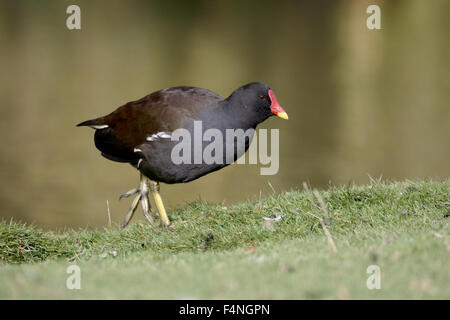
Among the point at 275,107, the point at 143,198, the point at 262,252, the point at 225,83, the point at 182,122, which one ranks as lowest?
the point at 143,198

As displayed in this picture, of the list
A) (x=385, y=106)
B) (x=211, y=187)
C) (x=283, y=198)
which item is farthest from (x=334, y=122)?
(x=283, y=198)

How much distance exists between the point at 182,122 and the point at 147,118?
0.47 meters

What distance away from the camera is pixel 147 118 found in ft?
20.3

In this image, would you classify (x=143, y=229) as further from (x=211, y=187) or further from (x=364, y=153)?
(x=364, y=153)

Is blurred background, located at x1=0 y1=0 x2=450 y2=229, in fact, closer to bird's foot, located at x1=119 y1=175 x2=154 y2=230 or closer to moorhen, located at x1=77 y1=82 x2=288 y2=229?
moorhen, located at x1=77 y1=82 x2=288 y2=229

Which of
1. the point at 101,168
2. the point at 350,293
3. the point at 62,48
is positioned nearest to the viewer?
the point at 350,293

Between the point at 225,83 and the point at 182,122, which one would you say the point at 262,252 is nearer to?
the point at 182,122

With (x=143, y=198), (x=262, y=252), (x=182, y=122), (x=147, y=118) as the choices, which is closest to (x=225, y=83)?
(x=143, y=198)

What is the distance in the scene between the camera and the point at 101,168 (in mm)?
15180

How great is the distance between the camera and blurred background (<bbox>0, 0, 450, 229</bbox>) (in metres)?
13.7

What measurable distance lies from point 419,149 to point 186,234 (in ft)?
38.5

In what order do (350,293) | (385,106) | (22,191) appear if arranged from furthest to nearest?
(385,106) → (22,191) → (350,293)

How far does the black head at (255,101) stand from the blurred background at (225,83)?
990mm

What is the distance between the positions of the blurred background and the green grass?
3.02 feet
